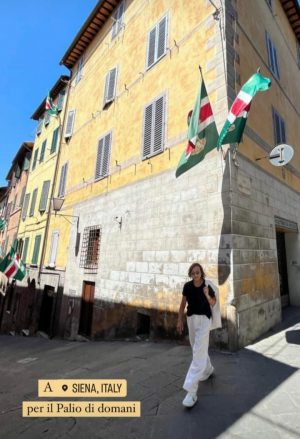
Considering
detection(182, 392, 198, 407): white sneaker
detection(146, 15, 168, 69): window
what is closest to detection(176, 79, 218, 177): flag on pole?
detection(182, 392, 198, 407): white sneaker

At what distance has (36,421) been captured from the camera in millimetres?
2965

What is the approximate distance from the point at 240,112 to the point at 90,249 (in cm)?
710

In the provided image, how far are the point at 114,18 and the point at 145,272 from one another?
11.6 meters

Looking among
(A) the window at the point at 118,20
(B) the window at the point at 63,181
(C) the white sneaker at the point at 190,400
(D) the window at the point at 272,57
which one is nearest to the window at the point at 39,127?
(B) the window at the point at 63,181

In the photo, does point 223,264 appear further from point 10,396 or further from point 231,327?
point 10,396

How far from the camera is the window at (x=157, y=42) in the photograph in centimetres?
835

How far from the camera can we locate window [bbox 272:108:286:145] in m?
8.10

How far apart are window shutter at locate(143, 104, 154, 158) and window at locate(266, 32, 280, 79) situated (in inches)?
169

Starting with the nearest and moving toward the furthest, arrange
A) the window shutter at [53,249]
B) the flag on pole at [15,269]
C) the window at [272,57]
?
the window at [272,57], the flag on pole at [15,269], the window shutter at [53,249]

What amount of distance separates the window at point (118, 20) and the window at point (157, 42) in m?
3.05

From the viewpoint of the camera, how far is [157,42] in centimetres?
859

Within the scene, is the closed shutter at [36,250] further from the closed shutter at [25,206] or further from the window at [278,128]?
the window at [278,128]

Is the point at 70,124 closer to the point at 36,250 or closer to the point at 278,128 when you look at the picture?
the point at 36,250

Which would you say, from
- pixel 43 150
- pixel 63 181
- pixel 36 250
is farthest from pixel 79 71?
pixel 36 250
